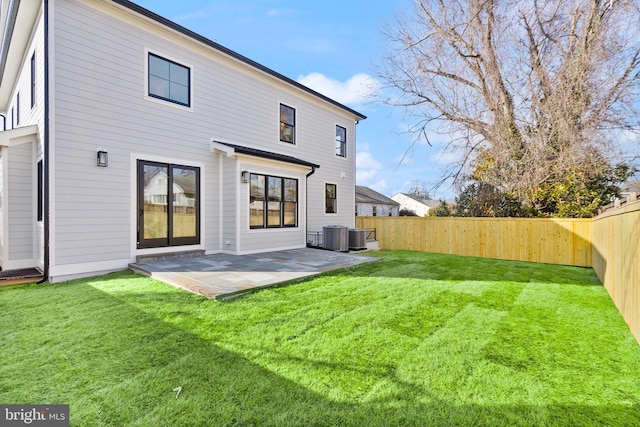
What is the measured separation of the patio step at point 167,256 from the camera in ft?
21.7

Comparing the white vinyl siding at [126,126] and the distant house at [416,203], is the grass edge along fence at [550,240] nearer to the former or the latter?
the white vinyl siding at [126,126]

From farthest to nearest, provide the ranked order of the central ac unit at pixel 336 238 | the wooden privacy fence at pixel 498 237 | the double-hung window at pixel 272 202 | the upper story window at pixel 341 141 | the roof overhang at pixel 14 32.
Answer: the upper story window at pixel 341 141
the central ac unit at pixel 336 238
the wooden privacy fence at pixel 498 237
the double-hung window at pixel 272 202
the roof overhang at pixel 14 32

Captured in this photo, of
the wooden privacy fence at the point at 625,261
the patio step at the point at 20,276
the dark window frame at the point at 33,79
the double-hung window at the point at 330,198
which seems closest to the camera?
the wooden privacy fence at the point at 625,261

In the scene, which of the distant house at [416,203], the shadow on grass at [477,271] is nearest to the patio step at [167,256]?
the shadow on grass at [477,271]

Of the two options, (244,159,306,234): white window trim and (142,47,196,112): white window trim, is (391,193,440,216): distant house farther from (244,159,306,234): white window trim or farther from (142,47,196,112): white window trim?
(142,47,196,112): white window trim

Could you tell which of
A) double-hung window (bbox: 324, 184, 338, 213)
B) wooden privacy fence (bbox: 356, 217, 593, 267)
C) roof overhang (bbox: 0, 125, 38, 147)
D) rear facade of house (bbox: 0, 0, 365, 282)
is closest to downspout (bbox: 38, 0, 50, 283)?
rear facade of house (bbox: 0, 0, 365, 282)

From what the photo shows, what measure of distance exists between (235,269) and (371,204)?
1043 inches

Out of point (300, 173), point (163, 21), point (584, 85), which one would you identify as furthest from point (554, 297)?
point (163, 21)

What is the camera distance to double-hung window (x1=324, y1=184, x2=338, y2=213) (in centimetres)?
1215

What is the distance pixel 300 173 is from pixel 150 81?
4688mm

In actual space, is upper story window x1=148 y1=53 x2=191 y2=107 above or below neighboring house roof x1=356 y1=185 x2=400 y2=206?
above

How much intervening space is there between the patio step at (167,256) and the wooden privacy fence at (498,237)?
24.5 ft

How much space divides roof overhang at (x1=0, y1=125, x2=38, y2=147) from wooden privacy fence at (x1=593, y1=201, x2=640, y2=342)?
10539mm

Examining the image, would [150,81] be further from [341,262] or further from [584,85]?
[584,85]
